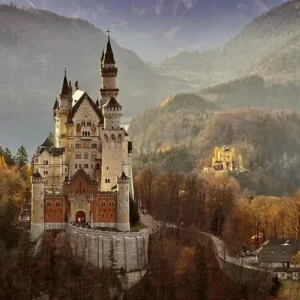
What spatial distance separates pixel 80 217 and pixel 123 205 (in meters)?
4.26

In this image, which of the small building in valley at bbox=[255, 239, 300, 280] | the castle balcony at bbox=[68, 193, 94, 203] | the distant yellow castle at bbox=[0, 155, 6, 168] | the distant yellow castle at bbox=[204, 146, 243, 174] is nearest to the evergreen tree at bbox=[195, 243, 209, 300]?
the small building in valley at bbox=[255, 239, 300, 280]

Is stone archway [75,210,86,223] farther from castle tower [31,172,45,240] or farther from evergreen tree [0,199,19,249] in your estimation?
evergreen tree [0,199,19,249]

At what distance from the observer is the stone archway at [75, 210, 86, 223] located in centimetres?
8362

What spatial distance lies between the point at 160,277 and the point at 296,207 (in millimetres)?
21135

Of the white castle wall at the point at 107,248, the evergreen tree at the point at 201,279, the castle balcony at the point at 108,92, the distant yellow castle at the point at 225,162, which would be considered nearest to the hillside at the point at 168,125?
the distant yellow castle at the point at 225,162

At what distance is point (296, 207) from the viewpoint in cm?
9512

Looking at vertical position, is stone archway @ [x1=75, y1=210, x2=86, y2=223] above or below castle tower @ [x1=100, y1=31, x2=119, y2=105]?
below

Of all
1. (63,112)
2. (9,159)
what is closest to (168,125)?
(9,159)

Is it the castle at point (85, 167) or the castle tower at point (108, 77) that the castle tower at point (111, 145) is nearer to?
the castle at point (85, 167)

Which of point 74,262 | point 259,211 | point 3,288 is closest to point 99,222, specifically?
point 74,262

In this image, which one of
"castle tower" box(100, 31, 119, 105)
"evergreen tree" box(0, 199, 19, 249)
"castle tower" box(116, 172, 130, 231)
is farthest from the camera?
"castle tower" box(100, 31, 119, 105)

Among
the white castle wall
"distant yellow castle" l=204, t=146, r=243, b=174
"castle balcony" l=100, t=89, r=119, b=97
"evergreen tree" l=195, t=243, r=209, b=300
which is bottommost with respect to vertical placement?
"evergreen tree" l=195, t=243, r=209, b=300

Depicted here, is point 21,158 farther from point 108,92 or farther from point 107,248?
point 107,248

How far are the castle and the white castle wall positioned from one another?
77.6 inches
